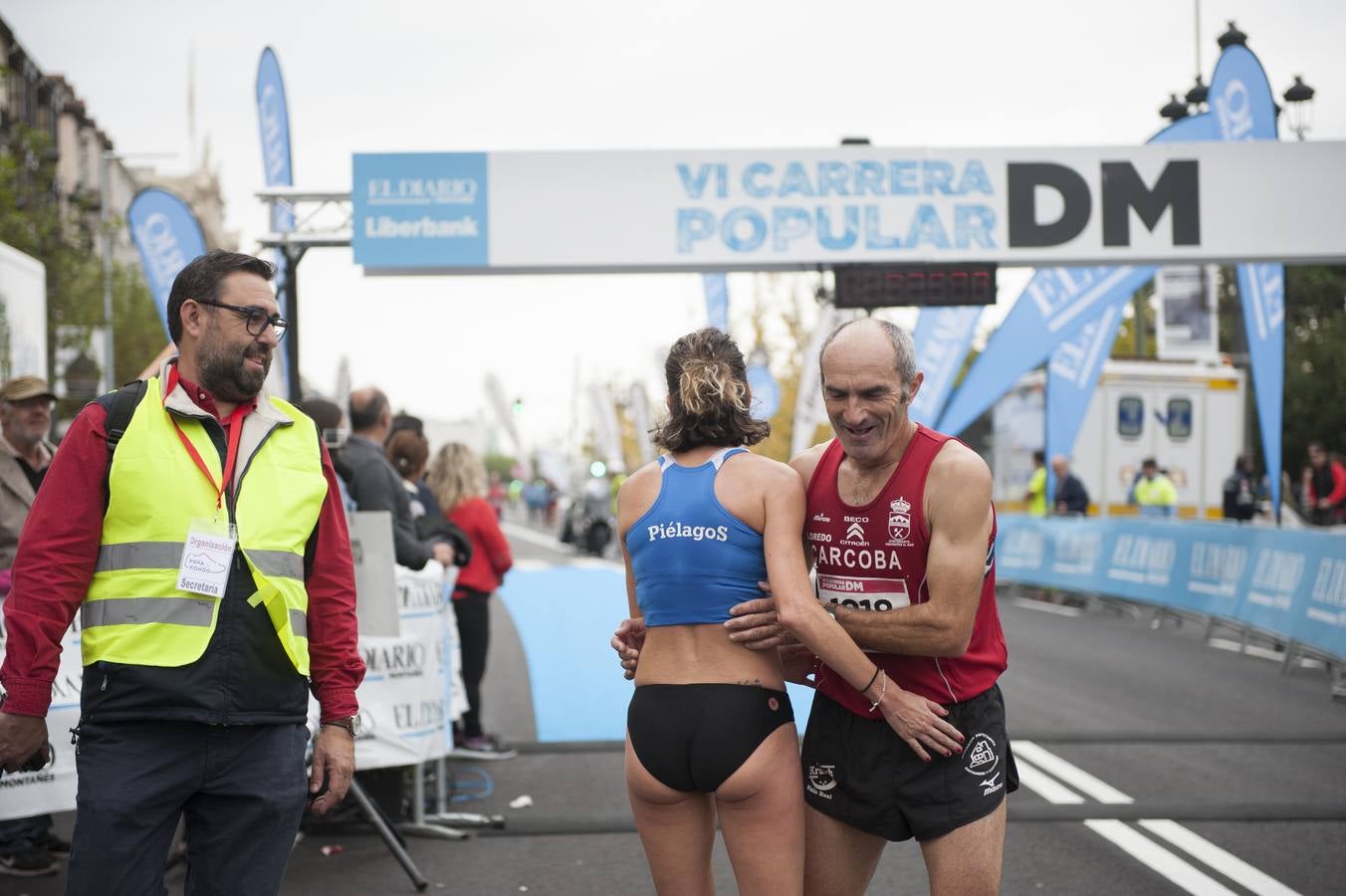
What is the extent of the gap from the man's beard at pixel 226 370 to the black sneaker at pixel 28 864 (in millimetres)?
3781

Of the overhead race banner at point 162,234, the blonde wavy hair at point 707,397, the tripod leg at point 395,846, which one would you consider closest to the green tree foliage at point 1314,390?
the overhead race banner at point 162,234

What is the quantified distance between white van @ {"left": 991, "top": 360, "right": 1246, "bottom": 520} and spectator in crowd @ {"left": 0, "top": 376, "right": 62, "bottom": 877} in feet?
64.8

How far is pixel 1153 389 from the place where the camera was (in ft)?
79.3

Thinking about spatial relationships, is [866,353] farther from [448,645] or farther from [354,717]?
[448,645]

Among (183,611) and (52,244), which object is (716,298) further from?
(183,611)

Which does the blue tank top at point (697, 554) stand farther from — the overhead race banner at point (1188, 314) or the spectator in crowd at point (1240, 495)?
the overhead race banner at point (1188, 314)

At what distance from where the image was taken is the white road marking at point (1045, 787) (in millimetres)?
7426

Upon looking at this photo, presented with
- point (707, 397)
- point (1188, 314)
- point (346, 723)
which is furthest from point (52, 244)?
point (707, 397)

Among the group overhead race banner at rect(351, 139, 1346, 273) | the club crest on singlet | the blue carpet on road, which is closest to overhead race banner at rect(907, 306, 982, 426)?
overhead race banner at rect(351, 139, 1346, 273)

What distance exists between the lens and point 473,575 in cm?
895

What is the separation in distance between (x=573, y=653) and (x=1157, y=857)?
29.0 feet

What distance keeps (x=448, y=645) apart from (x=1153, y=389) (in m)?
19.3

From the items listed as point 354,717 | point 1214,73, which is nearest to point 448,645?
point 354,717

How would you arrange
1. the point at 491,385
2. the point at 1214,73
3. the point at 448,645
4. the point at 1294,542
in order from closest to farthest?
the point at 448,645
the point at 1294,542
the point at 1214,73
the point at 491,385
